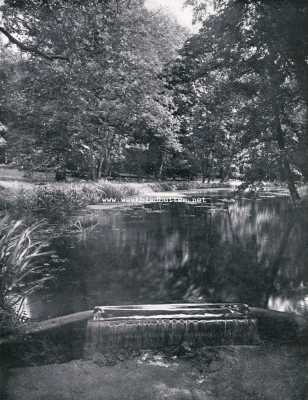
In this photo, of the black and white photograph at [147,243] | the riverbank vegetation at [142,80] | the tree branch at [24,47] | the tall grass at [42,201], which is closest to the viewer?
the black and white photograph at [147,243]

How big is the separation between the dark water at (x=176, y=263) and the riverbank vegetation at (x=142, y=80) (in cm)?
210

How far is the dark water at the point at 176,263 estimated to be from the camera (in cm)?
667

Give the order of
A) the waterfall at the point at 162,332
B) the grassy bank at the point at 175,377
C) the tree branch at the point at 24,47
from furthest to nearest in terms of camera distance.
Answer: the tree branch at the point at 24,47
the waterfall at the point at 162,332
the grassy bank at the point at 175,377

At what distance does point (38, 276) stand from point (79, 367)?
3.69m

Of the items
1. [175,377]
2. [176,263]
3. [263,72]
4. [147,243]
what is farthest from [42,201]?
[175,377]

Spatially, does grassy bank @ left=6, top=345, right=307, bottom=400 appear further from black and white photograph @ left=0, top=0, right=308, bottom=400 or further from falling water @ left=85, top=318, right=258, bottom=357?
falling water @ left=85, top=318, right=258, bottom=357

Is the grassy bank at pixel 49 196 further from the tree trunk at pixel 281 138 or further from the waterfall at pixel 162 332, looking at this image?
the waterfall at pixel 162 332

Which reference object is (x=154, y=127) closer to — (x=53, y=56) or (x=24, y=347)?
(x=53, y=56)

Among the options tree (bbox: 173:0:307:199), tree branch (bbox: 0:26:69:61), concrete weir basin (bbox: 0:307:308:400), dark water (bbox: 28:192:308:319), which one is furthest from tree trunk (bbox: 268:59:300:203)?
tree branch (bbox: 0:26:69:61)

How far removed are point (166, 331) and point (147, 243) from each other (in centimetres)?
615

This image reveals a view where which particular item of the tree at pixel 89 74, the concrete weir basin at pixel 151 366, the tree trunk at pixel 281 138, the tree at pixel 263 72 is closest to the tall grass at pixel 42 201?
the tree at pixel 89 74

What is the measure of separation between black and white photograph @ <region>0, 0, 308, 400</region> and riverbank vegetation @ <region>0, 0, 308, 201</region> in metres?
0.07

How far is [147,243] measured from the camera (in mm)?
10945

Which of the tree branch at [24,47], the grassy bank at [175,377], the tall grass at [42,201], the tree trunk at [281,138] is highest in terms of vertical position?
the tree branch at [24,47]
